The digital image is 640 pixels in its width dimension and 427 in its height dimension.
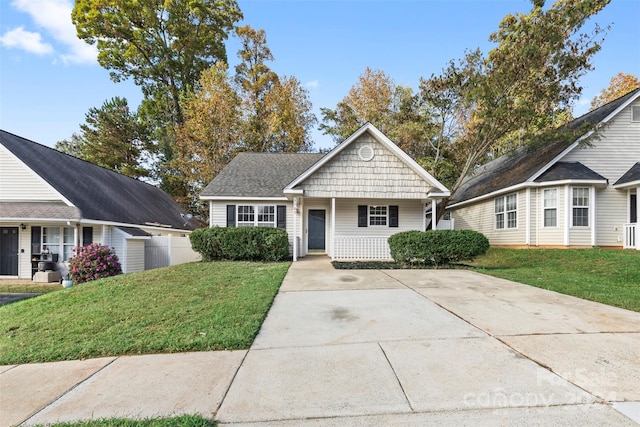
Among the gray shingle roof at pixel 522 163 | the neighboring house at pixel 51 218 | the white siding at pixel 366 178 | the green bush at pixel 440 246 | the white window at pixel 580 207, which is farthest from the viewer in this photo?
the gray shingle roof at pixel 522 163

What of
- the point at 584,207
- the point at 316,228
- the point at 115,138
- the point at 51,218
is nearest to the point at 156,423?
the point at 51,218

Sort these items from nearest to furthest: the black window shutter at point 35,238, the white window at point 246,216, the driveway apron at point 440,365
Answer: the driveway apron at point 440,365 → the black window shutter at point 35,238 → the white window at point 246,216

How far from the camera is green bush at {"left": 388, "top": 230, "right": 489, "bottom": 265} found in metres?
10.4

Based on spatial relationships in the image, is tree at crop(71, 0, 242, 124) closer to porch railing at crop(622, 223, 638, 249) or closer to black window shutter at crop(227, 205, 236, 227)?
black window shutter at crop(227, 205, 236, 227)

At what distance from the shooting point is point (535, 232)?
13914 millimetres

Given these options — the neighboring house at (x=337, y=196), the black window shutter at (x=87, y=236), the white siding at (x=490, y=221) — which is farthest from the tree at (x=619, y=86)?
the black window shutter at (x=87, y=236)

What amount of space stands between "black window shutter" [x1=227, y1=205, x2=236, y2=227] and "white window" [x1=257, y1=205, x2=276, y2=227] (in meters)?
1.11

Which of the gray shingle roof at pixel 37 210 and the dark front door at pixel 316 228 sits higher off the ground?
the gray shingle roof at pixel 37 210

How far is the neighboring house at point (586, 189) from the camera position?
12859mm

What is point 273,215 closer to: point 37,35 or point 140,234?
point 140,234

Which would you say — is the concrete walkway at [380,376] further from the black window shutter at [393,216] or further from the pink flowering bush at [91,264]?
the black window shutter at [393,216]

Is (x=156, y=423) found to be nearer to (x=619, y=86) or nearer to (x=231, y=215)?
(x=231, y=215)

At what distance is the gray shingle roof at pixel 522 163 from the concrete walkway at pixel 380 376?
11.1 m

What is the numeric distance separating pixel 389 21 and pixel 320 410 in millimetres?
15436
